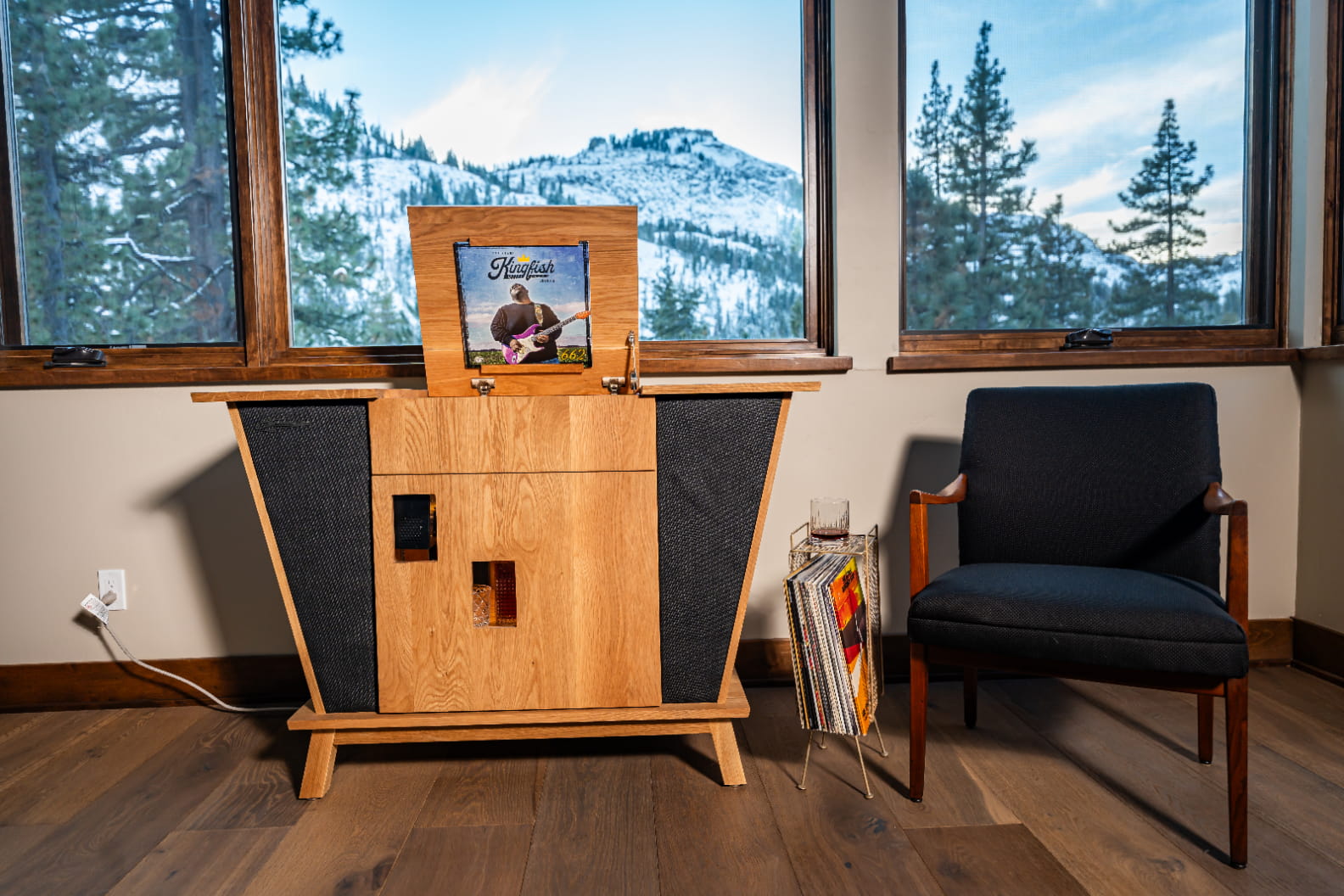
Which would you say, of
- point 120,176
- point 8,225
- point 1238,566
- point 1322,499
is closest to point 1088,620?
point 1238,566

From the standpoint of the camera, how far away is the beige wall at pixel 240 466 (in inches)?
87.7

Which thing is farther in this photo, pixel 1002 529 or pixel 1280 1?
pixel 1280 1

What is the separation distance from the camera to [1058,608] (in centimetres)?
150

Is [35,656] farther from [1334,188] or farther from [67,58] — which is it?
[1334,188]

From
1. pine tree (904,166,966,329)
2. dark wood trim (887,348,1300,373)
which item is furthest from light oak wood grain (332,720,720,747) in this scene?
pine tree (904,166,966,329)

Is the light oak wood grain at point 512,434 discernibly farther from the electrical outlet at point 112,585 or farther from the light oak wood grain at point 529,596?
the electrical outlet at point 112,585

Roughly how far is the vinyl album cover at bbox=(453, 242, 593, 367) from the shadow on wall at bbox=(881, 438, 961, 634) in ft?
3.45

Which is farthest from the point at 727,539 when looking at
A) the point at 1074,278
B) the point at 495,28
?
the point at 495,28

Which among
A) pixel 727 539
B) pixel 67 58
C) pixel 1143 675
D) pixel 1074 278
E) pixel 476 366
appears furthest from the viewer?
pixel 1074 278

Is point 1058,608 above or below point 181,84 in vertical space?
below

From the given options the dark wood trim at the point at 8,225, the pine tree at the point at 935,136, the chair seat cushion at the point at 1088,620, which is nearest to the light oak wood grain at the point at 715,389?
the chair seat cushion at the point at 1088,620

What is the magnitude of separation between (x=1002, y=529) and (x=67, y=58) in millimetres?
2803

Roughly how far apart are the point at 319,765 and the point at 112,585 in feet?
3.27

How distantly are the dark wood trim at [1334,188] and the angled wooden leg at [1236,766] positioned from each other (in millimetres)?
1475
